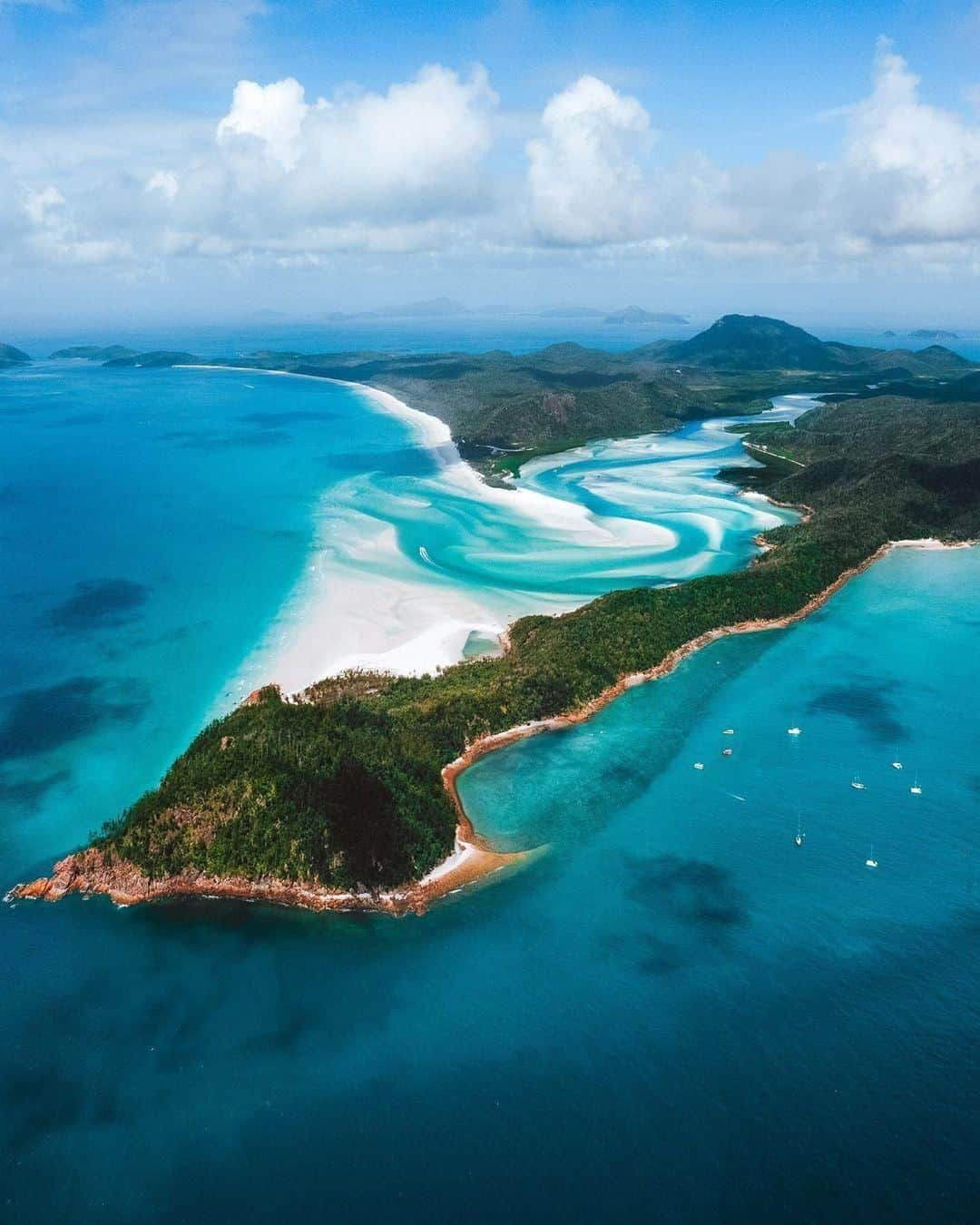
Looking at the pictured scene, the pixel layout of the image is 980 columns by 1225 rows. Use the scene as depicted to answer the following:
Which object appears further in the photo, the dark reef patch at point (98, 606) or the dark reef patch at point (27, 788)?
the dark reef patch at point (98, 606)

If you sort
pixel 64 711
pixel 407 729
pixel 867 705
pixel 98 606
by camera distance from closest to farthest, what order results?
1. pixel 407 729
2. pixel 64 711
3. pixel 867 705
4. pixel 98 606

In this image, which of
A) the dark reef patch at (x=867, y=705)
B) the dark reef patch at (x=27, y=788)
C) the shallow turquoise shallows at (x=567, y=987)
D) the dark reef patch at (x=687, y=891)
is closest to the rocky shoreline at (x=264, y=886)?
the shallow turquoise shallows at (x=567, y=987)

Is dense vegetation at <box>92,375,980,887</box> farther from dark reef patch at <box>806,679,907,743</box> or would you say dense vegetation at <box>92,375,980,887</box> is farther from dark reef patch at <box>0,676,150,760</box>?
dark reef patch at <box>806,679,907,743</box>

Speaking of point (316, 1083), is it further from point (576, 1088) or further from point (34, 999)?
point (34, 999)

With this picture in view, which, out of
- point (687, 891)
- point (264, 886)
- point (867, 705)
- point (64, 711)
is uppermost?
point (64, 711)

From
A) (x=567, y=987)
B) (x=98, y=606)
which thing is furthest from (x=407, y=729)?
(x=98, y=606)

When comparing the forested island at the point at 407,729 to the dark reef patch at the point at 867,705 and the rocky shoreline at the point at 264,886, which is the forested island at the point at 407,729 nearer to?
the rocky shoreline at the point at 264,886

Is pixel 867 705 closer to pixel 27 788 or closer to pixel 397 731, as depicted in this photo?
pixel 397 731
